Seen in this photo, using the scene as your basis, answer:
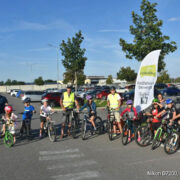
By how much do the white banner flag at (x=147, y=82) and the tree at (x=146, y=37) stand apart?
749cm

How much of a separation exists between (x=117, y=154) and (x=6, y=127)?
3.66 m

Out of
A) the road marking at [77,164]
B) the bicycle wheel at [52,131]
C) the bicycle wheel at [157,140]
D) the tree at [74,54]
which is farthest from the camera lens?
the tree at [74,54]

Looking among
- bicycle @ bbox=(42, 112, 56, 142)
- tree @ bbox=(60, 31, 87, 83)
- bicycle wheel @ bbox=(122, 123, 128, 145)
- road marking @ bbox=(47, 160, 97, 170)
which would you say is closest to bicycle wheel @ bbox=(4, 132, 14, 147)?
bicycle @ bbox=(42, 112, 56, 142)

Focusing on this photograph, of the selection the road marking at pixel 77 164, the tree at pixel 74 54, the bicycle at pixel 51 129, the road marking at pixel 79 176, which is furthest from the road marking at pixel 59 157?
the tree at pixel 74 54

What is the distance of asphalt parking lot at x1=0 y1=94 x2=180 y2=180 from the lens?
15.8 feet

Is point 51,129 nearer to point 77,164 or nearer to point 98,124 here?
point 98,124

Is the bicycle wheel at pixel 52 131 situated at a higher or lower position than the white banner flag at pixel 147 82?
lower

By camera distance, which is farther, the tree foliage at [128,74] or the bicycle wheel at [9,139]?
the tree foliage at [128,74]

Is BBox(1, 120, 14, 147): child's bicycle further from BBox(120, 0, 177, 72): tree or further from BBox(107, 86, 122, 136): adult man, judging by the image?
BBox(120, 0, 177, 72): tree

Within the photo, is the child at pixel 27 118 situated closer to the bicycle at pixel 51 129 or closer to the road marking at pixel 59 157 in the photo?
Result: the bicycle at pixel 51 129

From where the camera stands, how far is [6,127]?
7480mm

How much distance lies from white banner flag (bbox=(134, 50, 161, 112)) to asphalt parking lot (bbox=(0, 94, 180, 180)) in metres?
2.14

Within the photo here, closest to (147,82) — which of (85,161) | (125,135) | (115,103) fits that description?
(115,103)

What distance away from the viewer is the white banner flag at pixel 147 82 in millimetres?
8938
